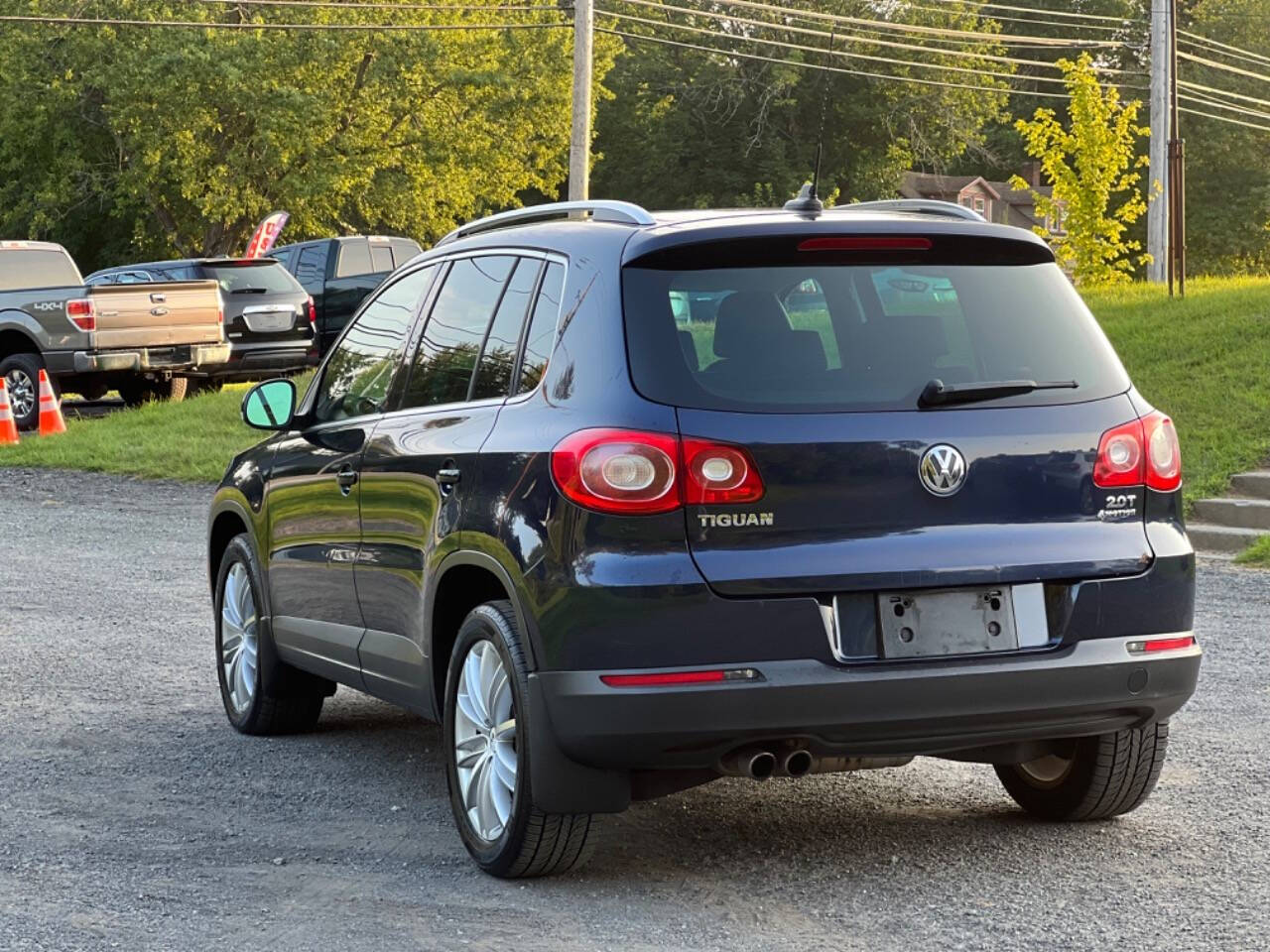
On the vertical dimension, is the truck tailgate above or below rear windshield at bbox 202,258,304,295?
below

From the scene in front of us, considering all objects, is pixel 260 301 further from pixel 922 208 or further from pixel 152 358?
pixel 922 208

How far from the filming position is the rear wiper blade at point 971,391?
504cm

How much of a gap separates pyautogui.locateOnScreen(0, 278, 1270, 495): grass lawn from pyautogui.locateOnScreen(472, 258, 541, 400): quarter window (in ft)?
25.1

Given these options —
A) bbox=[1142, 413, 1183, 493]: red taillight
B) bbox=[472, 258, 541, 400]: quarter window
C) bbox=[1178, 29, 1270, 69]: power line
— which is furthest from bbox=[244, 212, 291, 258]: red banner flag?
bbox=[1178, 29, 1270, 69]: power line

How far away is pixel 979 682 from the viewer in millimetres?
4902

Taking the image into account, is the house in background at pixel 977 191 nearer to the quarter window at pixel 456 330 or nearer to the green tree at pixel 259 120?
the green tree at pixel 259 120

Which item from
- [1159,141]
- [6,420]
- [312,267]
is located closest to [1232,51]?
[1159,141]

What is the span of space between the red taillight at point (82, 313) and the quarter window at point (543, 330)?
1777cm

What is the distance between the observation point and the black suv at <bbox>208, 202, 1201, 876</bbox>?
189 inches

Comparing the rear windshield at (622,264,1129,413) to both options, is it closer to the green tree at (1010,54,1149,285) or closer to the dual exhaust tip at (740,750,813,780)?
the dual exhaust tip at (740,750,813,780)

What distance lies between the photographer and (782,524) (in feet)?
15.9

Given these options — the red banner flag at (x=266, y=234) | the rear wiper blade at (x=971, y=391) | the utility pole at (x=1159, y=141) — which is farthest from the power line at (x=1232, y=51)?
the rear wiper blade at (x=971, y=391)

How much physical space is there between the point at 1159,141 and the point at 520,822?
34133 millimetres

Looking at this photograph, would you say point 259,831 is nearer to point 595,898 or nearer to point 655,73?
point 595,898
